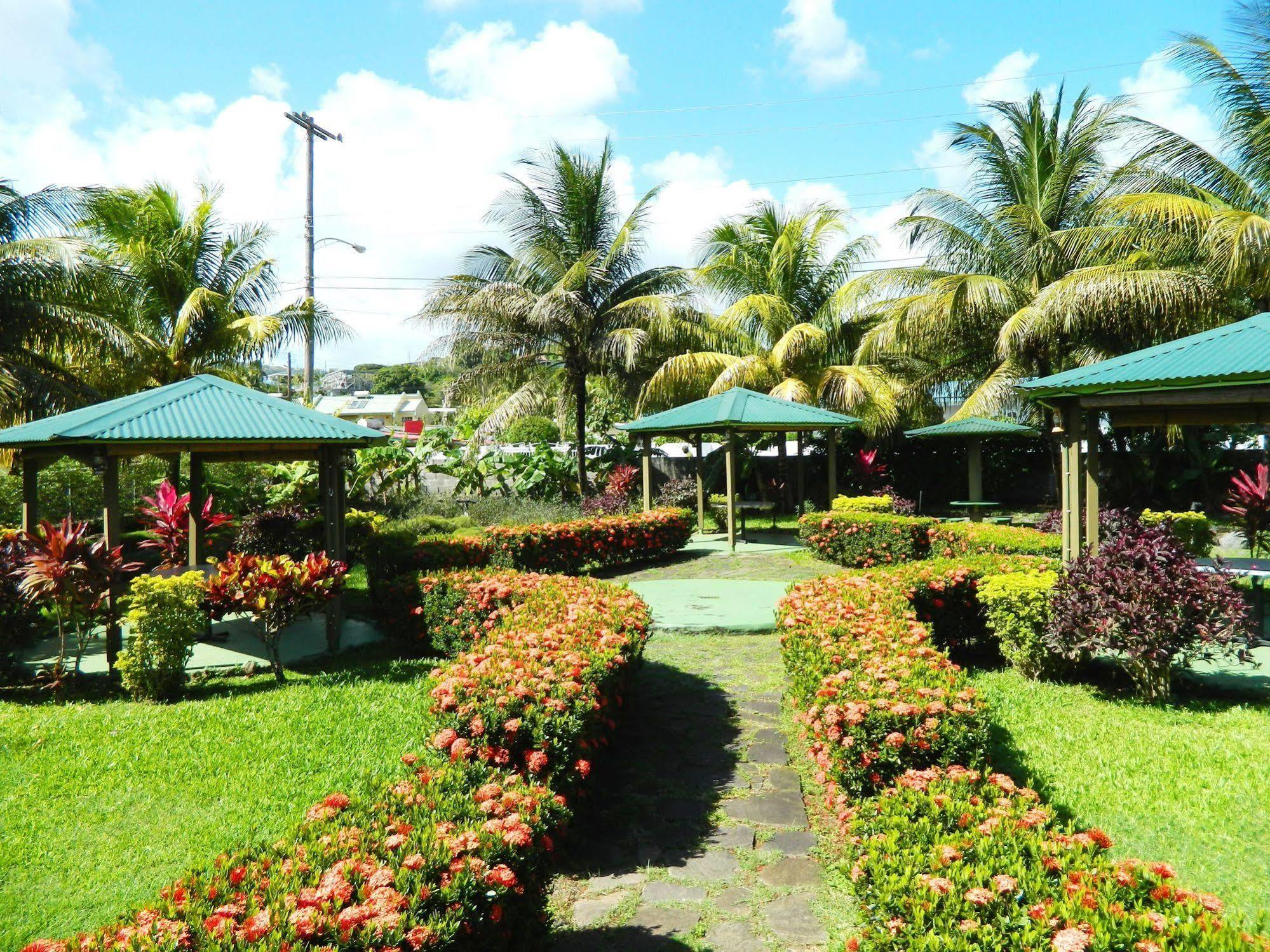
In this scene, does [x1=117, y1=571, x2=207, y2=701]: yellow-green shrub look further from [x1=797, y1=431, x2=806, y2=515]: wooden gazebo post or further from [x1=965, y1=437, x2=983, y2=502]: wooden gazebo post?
[x1=965, y1=437, x2=983, y2=502]: wooden gazebo post

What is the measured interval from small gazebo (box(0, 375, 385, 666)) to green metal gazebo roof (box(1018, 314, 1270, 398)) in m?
6.90

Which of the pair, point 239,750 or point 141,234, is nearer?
point 239,750

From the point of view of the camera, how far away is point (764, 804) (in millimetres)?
4793

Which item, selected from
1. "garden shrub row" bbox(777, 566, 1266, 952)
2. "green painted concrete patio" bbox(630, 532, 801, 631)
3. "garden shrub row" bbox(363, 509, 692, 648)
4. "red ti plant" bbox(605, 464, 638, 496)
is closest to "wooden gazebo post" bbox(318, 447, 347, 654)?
"garden shrub row" bbox(363, 509, 692, 648)

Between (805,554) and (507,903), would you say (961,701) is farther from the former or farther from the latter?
(805,554)

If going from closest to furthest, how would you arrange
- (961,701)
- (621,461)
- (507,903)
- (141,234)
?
(507,903) → (961,701) → (141,234) → (621,461)

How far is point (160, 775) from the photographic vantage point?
17.3 ft

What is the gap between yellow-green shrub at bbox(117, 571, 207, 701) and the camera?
6.90 m

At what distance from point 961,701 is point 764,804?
1.28m

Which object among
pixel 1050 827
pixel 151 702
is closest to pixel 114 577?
pixel 151 702

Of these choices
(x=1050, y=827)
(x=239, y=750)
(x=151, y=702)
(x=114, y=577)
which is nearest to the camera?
(x=1050, y=827)

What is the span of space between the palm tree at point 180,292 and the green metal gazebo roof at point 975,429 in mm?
14127

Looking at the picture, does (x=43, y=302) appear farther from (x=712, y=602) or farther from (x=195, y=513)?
(x=712, y=602)

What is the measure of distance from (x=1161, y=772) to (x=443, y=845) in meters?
4.23
